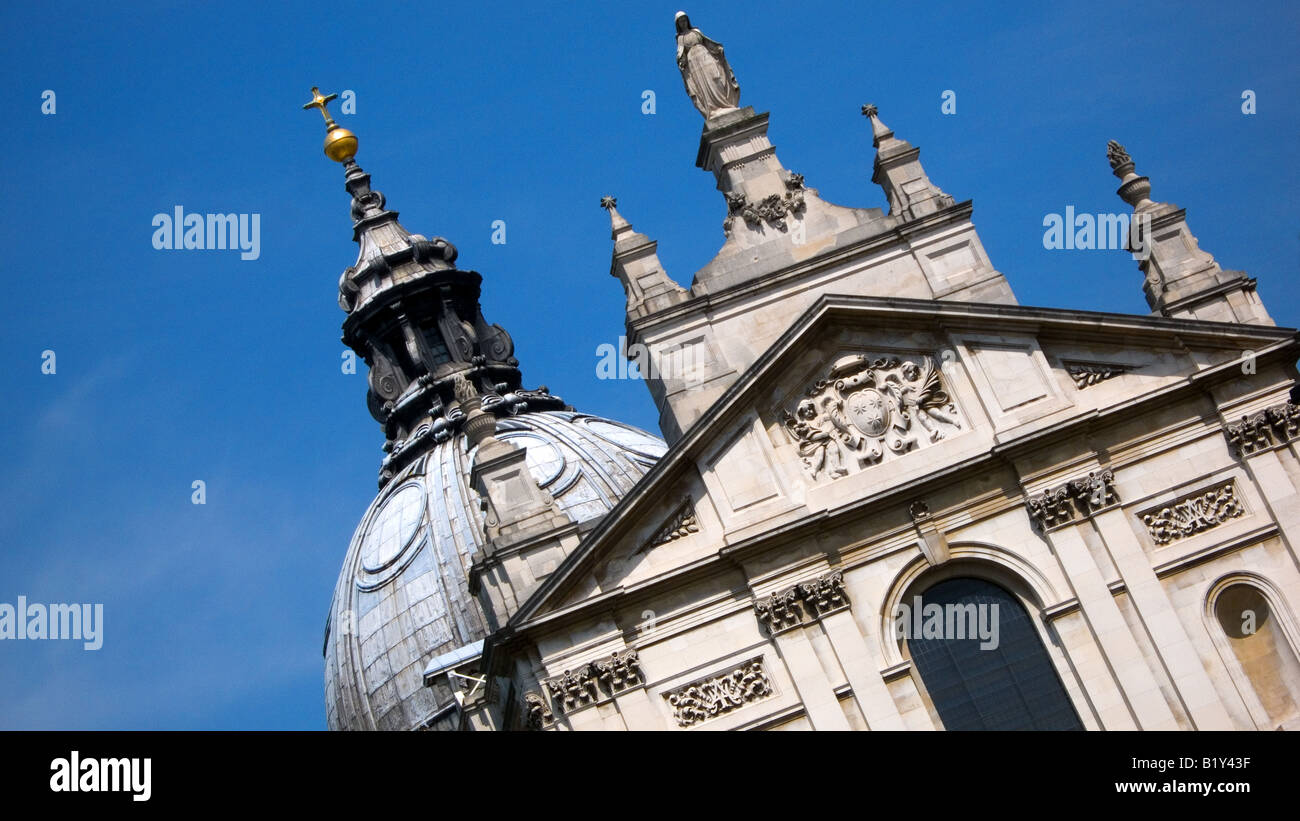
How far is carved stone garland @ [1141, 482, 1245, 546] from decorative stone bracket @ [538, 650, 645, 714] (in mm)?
8923

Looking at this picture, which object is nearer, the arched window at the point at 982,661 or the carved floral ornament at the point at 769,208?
the arched window at the point at 982,661

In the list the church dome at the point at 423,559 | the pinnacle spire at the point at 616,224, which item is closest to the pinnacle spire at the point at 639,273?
the pinnacle spire at the point at 616,224

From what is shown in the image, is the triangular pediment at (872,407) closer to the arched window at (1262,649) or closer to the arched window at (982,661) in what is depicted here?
the arched window at (982,661)

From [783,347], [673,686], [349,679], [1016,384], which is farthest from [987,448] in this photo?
[349,679]

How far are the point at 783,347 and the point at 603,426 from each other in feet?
92.4

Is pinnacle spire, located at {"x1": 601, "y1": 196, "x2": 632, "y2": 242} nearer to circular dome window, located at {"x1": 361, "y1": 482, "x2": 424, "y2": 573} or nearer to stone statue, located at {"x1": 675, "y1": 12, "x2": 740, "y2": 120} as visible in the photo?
stone statue, located at {"x1": 675, "y1": 12, "x2": 740, "y2": 120}

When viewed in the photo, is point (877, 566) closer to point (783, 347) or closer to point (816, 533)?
point (816, 533)

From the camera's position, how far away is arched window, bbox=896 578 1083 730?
1425 inches

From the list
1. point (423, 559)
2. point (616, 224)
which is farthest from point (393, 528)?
point (616, 224)

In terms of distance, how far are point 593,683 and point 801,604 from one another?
370cm

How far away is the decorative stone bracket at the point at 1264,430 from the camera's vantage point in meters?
36.4

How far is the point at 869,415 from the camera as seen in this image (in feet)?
122

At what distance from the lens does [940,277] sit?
38406 mm

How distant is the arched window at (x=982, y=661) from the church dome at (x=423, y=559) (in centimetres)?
2117
